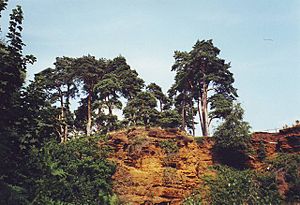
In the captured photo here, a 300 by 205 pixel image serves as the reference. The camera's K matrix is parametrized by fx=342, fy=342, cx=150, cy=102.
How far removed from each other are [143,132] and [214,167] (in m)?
6.01

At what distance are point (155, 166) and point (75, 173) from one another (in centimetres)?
571

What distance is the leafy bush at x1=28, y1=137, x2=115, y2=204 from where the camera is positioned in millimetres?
20531

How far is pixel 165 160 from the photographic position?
25.1 meters

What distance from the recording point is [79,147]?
81.4ft

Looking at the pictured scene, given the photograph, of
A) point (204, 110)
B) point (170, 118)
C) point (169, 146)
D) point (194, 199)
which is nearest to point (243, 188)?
point (194, 199)

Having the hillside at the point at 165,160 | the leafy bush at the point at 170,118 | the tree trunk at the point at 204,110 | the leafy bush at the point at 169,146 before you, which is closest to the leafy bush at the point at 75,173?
the hillside at the point at 165,160

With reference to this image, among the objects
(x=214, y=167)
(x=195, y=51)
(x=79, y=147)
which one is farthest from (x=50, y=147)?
(x=195, y=51)

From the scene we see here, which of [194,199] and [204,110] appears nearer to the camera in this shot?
[194,199]

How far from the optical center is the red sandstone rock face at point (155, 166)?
2297 cm

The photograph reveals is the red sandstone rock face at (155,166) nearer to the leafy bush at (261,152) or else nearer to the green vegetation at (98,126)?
the green vegetation at (98,126)

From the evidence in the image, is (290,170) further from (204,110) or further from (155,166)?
(204,110)

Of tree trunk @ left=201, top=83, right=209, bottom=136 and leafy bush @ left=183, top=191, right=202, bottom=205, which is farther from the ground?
tree trunk @ left=201, top=83, right=209, bottom=136

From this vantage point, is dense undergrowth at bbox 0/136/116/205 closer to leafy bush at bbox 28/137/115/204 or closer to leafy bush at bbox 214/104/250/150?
leafy bush at bbox 28/137/115/204

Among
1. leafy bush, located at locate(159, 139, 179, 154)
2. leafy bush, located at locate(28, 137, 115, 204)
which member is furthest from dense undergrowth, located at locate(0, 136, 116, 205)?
leafy bush, located at locate(159, 139, 179, 154)
